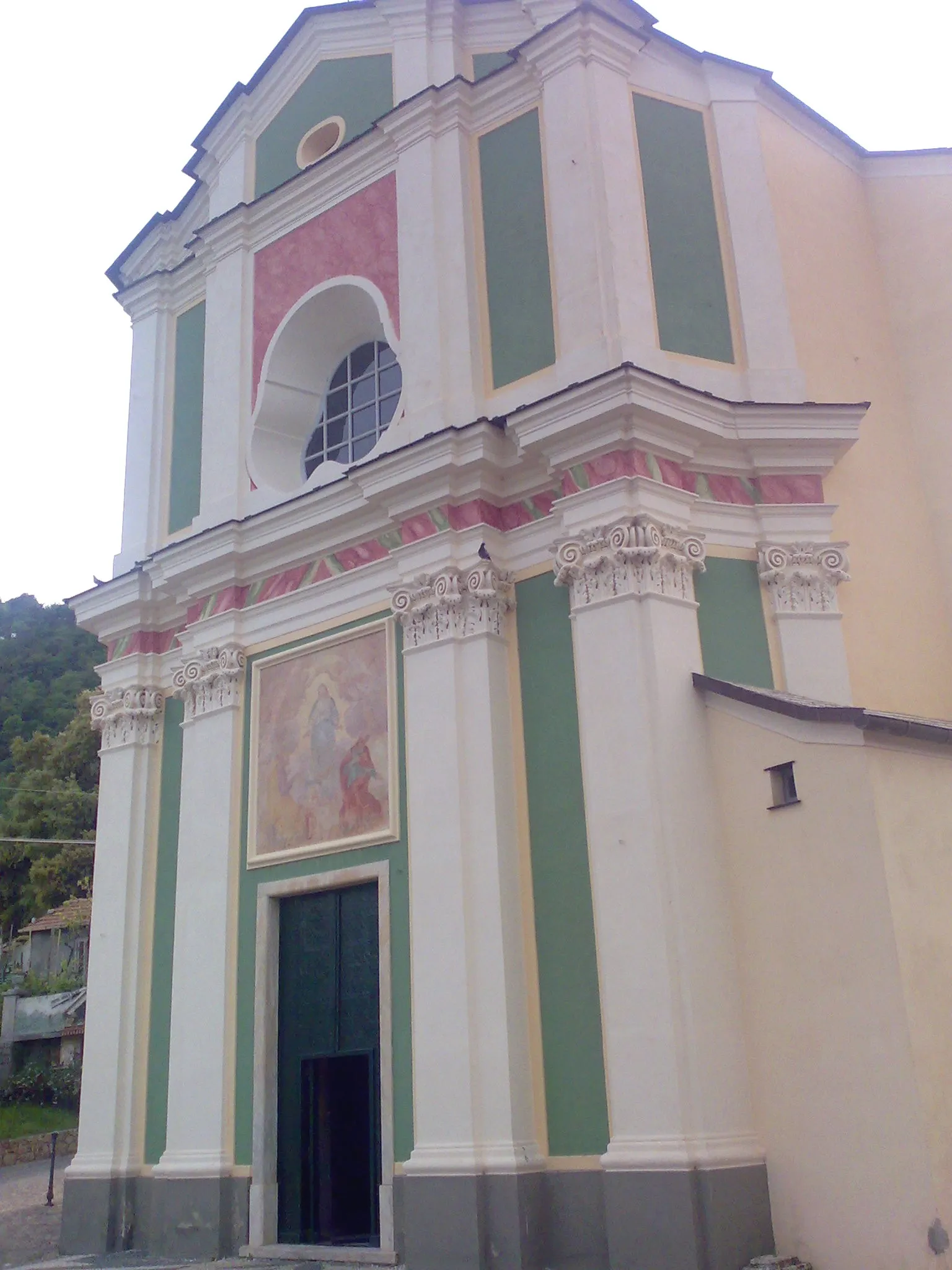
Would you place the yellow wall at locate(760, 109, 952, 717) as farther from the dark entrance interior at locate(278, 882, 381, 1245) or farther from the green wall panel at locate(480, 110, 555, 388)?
the dark entrance interior at locate(278, 882, 381, 1245)

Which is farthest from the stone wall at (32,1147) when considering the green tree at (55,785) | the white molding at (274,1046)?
the green tree at (55,785)

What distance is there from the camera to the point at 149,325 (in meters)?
15.0

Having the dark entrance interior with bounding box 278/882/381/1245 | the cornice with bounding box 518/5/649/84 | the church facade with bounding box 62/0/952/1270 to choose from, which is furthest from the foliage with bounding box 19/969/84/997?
the cornice with bounding box 518/5/649/84

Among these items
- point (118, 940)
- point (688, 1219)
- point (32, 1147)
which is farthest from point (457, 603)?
point (32, 1147)

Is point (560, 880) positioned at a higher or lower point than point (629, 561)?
lower

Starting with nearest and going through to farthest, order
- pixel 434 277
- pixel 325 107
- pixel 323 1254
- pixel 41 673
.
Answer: pixel 323 1254, pixel 434 277, pixel 325 107, pixel 41 673

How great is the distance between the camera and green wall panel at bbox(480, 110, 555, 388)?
1109cm

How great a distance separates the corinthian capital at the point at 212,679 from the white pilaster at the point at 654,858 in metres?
3.76

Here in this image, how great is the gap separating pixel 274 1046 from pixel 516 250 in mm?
7439

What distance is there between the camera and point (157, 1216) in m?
10.8

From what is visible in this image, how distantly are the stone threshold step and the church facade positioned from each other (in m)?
0.06

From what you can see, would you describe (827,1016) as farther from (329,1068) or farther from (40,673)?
(40,673)

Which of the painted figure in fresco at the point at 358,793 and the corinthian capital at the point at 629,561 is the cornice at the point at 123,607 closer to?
the painted figure in fresco at the point at 358,793

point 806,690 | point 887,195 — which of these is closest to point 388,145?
point 887,195
